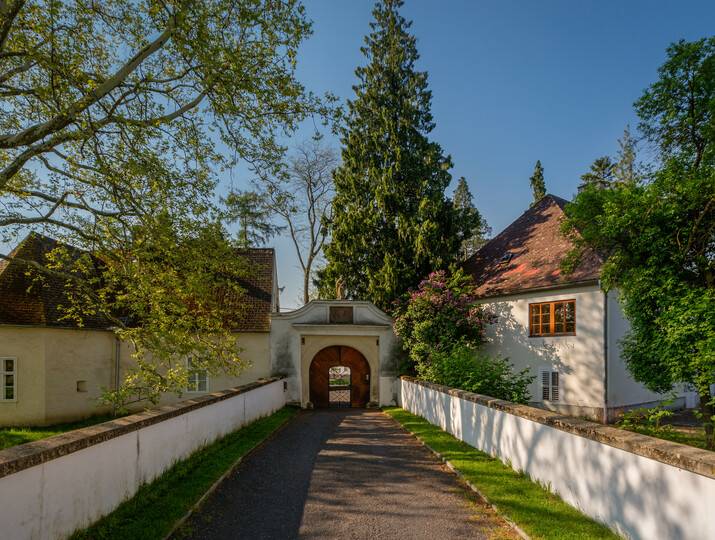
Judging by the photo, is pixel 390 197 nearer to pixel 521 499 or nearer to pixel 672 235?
pixel 672 235

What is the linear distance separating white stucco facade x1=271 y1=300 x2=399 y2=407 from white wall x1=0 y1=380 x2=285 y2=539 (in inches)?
376

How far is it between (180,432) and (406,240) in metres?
14.3

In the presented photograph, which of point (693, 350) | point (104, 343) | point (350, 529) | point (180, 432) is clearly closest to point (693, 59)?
point (693, 350)

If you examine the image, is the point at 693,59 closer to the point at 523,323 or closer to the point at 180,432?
the point at 523,323

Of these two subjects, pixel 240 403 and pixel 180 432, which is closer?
pixel 180 432

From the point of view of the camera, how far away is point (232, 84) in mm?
9352

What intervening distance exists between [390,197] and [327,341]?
7.40 meters

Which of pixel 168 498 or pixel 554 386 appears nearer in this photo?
pixel 168 498

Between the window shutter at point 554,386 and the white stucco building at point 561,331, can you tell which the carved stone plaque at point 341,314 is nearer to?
the white stucco building at point 561,331

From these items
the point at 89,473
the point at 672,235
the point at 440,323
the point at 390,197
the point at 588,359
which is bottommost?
the point at 588,359

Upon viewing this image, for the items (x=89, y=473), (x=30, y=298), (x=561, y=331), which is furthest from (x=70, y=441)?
(x=561, y=331)

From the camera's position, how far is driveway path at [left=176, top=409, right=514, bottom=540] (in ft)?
16.9

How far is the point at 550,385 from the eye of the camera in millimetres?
15164

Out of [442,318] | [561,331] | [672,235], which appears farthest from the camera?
[442,318]
